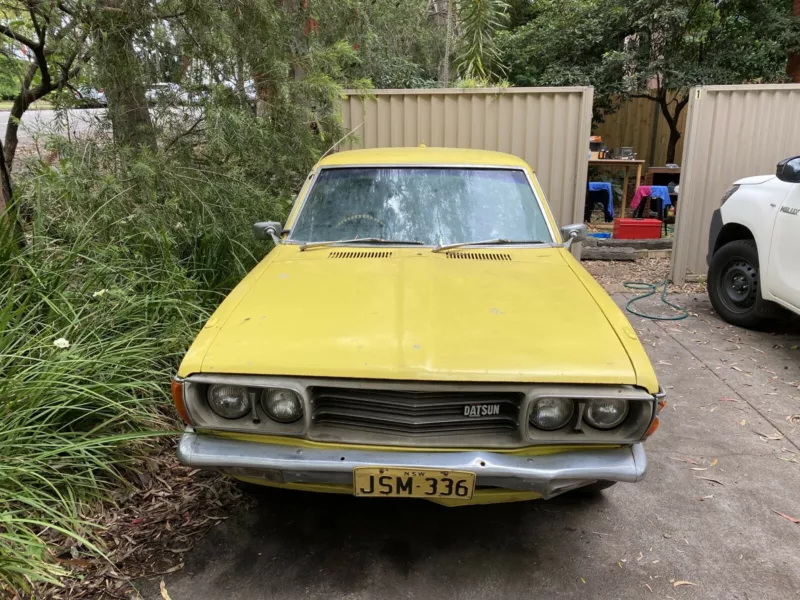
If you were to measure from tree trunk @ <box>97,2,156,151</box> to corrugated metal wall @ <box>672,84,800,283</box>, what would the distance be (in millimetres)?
6031

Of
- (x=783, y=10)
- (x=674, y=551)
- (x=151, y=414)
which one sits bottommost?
(x=674, y=551)

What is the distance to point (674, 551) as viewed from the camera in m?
2.61

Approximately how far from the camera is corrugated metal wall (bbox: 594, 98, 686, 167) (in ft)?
46.2

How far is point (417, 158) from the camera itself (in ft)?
12.4

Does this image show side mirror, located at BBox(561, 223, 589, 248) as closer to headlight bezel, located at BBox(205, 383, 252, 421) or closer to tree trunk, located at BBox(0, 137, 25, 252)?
headlight bezel, located at BBox(205, 383, 252, 421)

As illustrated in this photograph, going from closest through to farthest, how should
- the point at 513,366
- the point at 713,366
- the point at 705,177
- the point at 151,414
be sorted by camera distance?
the point at 513,366 < the point at 151,414 < the point at 713,366 < the point at 705,177

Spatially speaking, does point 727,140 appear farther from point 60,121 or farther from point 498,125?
point 60,121

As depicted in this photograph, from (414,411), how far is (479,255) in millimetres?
1251

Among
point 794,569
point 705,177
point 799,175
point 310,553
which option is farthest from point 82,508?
point 705,177

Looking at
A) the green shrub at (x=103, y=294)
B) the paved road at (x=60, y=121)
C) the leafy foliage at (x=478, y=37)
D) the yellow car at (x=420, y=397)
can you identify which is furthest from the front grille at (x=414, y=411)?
the leafy foliage at (x=478, y=37)

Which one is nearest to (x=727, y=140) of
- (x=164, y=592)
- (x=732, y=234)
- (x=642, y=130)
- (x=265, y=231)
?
(x=732, y=234)

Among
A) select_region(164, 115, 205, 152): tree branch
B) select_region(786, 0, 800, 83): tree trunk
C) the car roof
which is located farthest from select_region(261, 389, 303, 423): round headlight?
select_region(786, 0, 800, 83): tree trunk

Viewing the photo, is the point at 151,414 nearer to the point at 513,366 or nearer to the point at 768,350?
the point at 513,366

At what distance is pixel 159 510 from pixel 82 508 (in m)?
0.35
